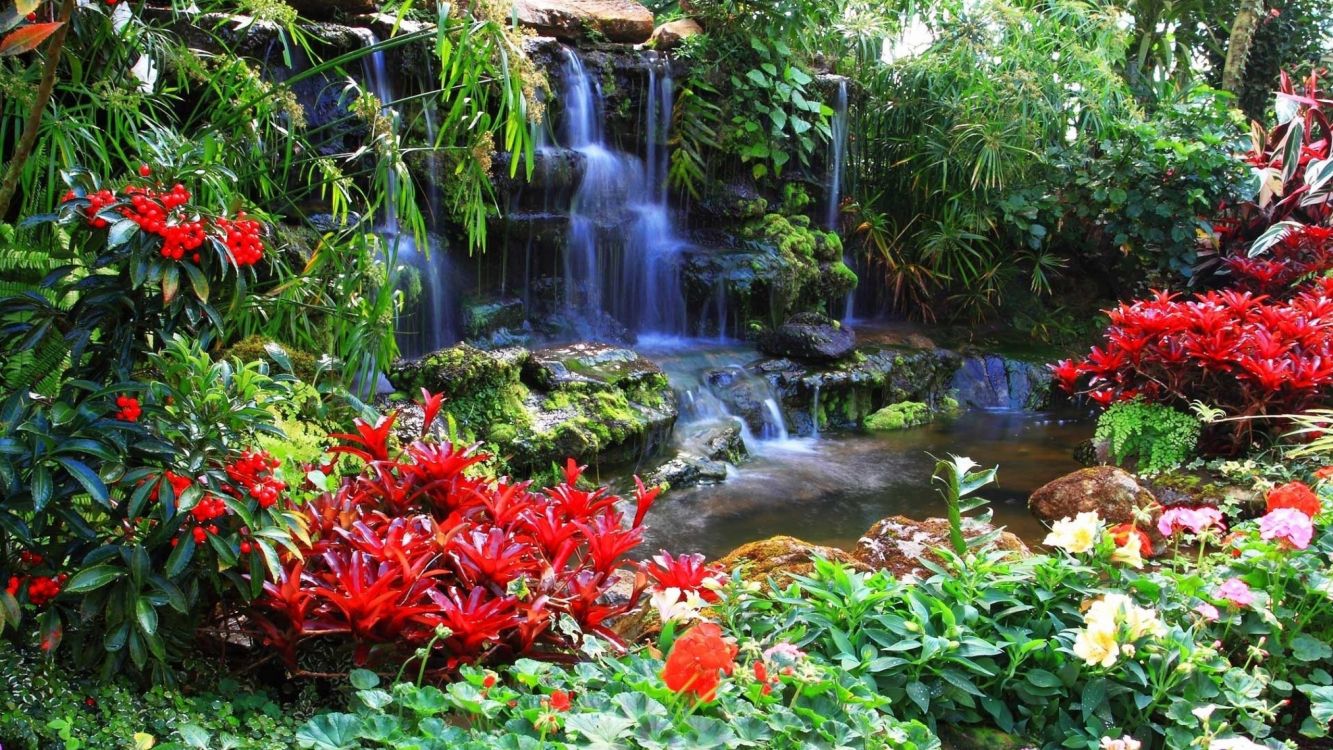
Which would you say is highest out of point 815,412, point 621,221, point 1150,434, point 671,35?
point 671,35

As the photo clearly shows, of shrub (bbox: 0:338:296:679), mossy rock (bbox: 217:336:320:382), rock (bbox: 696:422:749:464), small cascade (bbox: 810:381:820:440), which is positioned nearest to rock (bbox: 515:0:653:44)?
small cascade (bbox: 810:381:820:440)

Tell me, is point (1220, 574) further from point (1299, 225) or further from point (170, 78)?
point (1299, 225)

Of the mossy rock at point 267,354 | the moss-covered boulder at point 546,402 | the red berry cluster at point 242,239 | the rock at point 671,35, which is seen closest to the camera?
the red berry cluster at point 242,239

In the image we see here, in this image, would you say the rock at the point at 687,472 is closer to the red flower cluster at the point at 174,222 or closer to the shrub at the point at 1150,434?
the shrub at the point at 1150,434

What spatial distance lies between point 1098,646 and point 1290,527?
579mm

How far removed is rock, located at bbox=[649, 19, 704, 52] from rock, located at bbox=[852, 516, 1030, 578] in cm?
652

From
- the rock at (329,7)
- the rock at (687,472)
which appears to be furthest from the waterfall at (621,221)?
the rock at (687,472)

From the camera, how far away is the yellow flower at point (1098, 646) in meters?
1.81

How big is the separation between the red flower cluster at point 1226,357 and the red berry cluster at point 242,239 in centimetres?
409

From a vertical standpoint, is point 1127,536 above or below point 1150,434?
above

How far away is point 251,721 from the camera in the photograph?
1.78 m

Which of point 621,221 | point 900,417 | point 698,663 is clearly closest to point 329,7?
point 621,221

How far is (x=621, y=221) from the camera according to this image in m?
8.18

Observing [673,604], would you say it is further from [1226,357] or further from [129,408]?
[1226,357]
